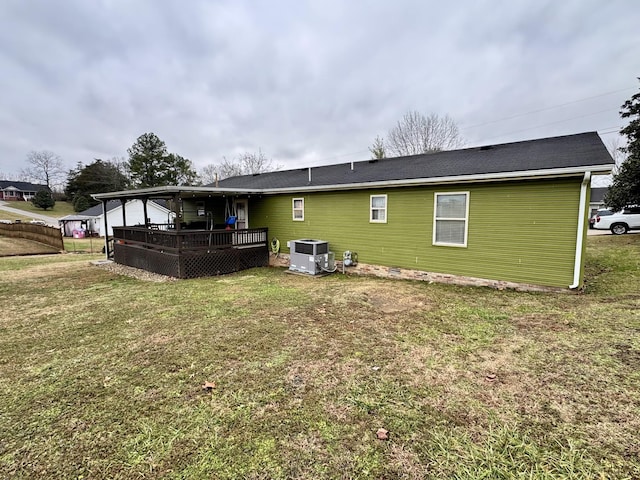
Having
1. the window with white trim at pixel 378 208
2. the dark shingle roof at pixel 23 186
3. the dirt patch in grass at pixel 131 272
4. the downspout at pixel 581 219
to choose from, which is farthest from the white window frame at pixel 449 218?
the dark shingle roof at pixel 23 186

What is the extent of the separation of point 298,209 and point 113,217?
26911 millimetres

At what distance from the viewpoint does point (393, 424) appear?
2.39 m

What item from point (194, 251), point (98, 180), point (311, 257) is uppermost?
point (98, 180)

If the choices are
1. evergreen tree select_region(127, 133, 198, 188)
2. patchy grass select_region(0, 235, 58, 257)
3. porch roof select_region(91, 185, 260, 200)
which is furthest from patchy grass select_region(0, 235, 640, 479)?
evergreen tree select_region(127, 133, 198, 188)

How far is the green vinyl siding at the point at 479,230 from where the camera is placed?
5.93m

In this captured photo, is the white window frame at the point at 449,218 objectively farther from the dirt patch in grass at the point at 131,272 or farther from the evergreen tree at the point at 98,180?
the evergreen tree at the point at 98,180

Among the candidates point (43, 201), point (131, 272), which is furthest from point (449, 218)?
point (43, 201)

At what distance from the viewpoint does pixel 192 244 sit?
29.5 ft

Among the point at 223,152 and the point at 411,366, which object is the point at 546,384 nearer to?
the point at 411,366

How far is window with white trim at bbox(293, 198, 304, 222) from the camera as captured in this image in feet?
33.4

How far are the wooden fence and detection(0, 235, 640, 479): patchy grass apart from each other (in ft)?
48.8

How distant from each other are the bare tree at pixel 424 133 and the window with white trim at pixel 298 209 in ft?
56.0

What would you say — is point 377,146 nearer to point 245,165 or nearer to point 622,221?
point 622,221

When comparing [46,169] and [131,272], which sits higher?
[46,169]
